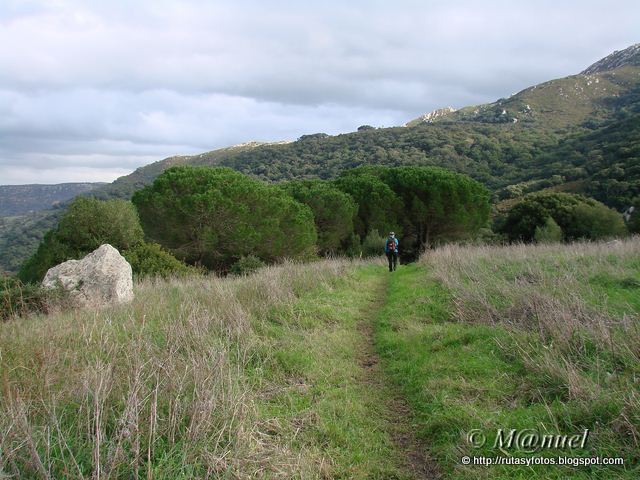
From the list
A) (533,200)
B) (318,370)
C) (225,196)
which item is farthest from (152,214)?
(533,200)

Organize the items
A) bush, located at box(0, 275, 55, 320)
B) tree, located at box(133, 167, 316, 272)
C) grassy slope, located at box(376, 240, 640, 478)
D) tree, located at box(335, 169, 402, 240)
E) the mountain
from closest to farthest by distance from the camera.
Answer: grassy slope, located at box(376, 240, 640, 478) → bush, located at box(0, 275, 55, 320) → tree, located at box(133, 167, 316, 272) → tree, located at box(335, 169, 402, 240) → the mountain

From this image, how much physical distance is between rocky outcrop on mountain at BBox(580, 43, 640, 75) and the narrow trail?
205 metres

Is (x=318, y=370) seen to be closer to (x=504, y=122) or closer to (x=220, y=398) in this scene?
(x=220, y=398)

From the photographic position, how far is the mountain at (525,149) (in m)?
59.1

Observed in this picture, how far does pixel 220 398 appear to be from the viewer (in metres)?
3.46

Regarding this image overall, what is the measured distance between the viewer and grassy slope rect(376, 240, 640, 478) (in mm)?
3338

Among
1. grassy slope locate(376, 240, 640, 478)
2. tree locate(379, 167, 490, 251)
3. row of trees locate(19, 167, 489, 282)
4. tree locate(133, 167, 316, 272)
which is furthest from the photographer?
tree locate(379, 167, 490, 251)

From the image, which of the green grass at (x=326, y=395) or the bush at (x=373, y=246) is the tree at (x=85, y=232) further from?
the bush at (x=373, y=246)

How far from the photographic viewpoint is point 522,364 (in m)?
4.77

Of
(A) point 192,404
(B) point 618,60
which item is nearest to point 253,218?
(A) point 192,404

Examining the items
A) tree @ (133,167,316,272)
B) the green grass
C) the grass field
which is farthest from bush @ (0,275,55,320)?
tree @ (133,167,316,272)

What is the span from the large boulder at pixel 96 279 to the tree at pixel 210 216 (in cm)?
1090

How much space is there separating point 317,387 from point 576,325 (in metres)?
3.27

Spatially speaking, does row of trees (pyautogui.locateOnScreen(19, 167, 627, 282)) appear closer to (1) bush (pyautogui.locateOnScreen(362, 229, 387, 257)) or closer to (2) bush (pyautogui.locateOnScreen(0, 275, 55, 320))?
(1) bush (pyautogui.locateOnScreen(362, 229, 387, 257))
